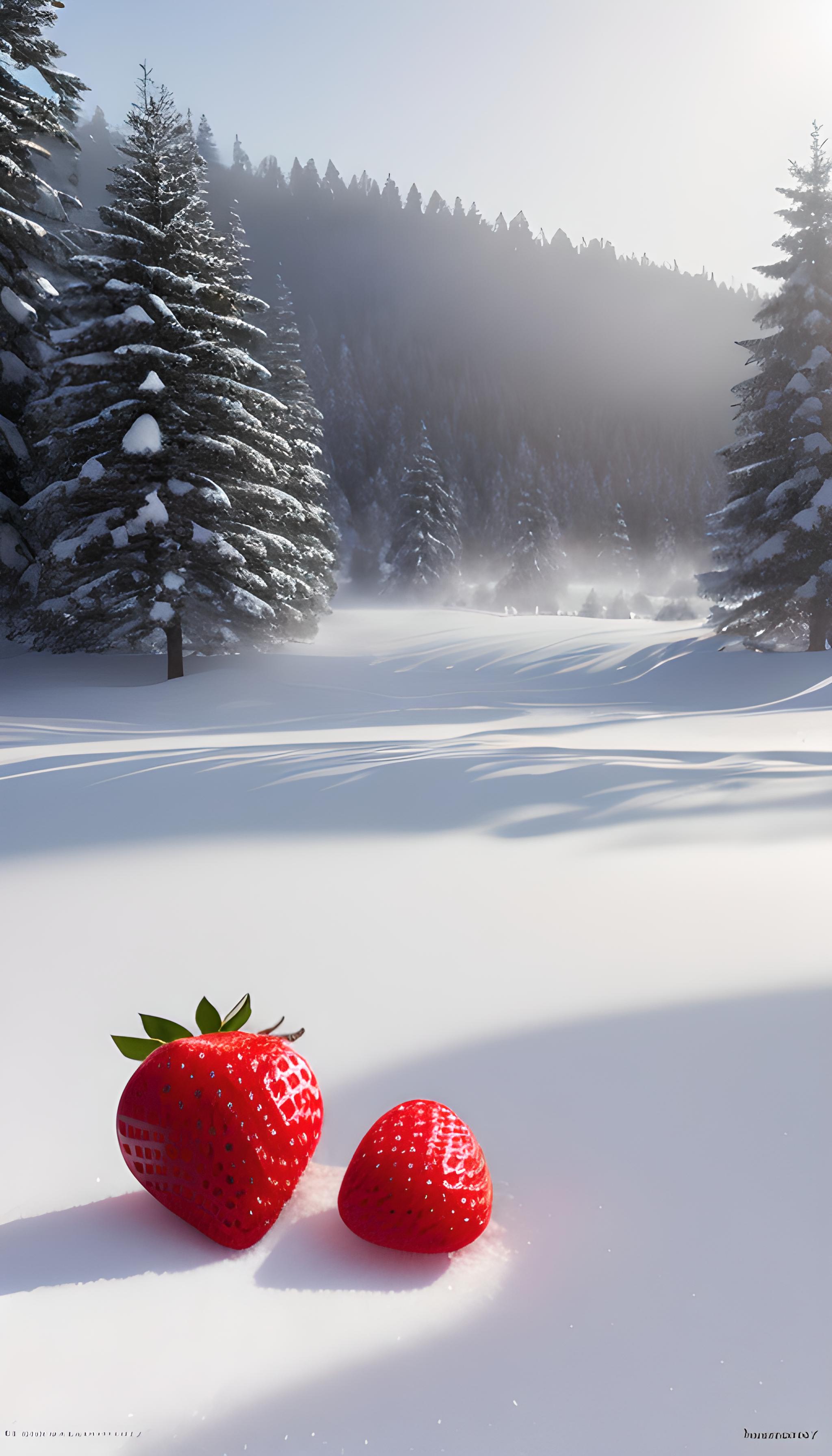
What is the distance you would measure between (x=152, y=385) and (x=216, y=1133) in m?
11.2

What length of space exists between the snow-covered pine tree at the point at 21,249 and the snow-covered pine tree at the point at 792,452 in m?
11.3

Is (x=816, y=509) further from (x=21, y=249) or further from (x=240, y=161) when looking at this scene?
(x=240, y=161)

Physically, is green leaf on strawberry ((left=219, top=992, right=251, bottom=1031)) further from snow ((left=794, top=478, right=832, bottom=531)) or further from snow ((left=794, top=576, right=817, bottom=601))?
snow ((left=794, top=576, right=817, bottom=601))

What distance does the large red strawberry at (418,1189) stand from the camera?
1.03 meters

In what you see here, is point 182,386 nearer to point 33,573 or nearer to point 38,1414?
point 33,573

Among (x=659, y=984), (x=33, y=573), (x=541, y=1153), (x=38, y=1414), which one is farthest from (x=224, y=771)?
(x=33, y=573)

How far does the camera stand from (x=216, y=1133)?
1086 mm

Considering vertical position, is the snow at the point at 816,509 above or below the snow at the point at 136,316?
below

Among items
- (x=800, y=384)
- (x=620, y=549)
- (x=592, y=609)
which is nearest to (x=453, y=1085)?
(x=800, y=384)

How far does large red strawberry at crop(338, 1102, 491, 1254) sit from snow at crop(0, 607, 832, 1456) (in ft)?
0.12

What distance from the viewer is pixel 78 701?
29.4ft

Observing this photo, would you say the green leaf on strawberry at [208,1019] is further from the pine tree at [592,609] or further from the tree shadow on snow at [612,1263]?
the pine tree at [592,609]

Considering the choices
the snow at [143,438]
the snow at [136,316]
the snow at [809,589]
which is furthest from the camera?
the snow at [809,589]

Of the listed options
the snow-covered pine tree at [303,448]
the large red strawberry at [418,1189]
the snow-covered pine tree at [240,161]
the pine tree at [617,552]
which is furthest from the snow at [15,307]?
the snow-covered pine tree at [240,161]
